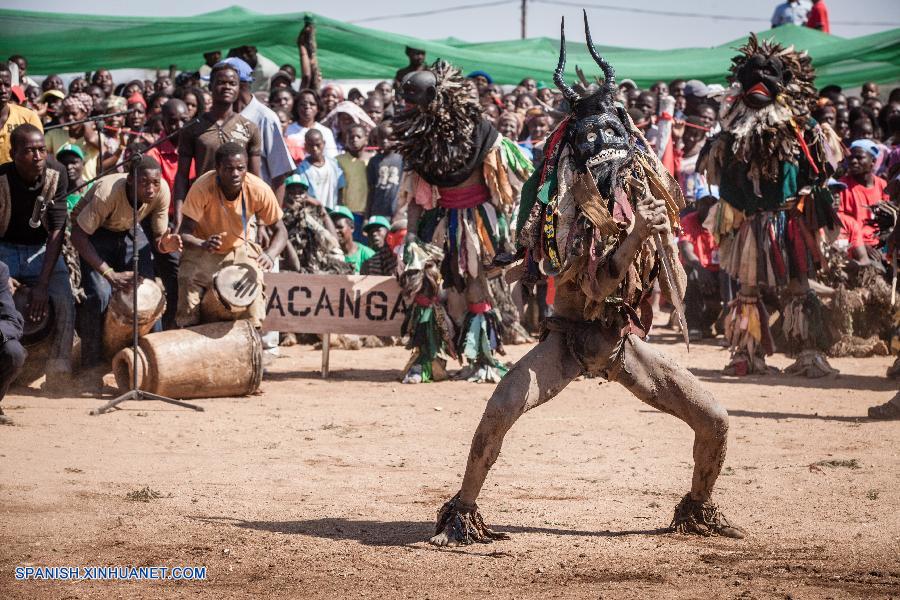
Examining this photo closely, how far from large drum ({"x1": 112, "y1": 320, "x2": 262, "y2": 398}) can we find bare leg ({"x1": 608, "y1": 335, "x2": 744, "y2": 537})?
4874 mm

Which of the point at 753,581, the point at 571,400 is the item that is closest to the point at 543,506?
the point at 753,581

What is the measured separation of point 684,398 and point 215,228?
5529 mm

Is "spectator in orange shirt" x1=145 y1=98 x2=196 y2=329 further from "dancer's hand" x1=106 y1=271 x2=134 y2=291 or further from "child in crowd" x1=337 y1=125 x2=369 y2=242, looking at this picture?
"child in crowd" x1=337 y1=125 x2=369 y2=242

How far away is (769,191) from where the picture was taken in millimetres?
11227

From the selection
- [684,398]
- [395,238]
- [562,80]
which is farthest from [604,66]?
[395,238]

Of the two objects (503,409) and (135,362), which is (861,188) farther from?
(503,409)

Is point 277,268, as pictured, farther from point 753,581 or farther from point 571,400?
point 753,581

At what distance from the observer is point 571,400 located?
1008 cm

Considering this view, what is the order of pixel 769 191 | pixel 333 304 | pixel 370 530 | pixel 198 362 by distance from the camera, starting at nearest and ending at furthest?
pixel 370 530
pixel 198 362
pixel 333 304
pixel 769 191

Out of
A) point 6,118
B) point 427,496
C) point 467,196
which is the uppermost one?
point 6,118

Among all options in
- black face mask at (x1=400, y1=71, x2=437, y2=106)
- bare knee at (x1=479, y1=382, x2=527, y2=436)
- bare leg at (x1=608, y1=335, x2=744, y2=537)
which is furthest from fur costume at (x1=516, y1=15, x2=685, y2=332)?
black face mask at (x1=400, y1=71, x2=437, y2=106)

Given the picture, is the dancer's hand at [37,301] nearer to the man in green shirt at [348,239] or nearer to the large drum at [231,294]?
the large drum at [231,294]

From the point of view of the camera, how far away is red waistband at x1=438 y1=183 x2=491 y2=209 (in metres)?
10.5

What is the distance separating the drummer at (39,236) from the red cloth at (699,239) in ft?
22.8
